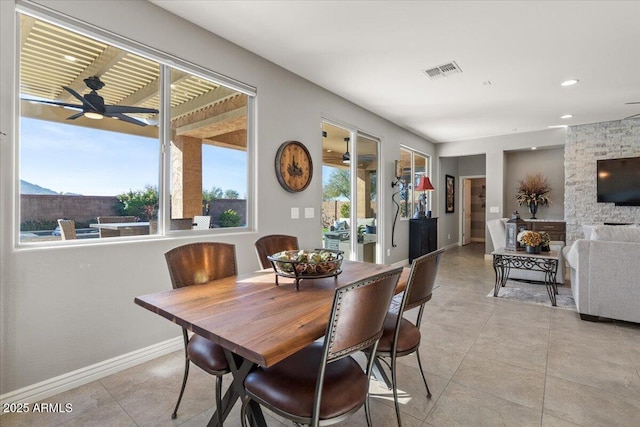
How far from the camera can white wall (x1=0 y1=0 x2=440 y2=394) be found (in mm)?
1851

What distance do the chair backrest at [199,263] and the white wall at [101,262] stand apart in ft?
2.29

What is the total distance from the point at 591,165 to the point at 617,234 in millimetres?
3772

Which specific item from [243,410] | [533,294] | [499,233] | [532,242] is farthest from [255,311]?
[499,233]

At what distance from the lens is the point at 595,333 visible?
288 cm

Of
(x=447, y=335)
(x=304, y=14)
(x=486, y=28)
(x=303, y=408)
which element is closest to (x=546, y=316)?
(x=447, y=335)

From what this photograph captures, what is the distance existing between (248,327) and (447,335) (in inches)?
90.2

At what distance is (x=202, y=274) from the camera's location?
201 centimetres

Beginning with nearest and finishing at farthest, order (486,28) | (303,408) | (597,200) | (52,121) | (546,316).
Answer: (303,408)
(52,121)
(486,28)
(546,316)
(597,200)

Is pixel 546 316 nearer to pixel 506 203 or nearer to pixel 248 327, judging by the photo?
pixel 248 327

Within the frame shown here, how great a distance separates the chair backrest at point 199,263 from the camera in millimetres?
1866

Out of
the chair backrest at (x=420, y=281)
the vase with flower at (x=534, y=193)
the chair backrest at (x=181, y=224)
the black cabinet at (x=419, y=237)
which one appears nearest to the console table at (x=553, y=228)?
the vase with flower at (x=534, y=193)

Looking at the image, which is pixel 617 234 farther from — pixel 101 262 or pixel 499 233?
pixel 101 262

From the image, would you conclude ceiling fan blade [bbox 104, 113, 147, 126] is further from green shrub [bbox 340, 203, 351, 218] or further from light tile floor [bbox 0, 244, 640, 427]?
green shrub [bbox 340, 203, 351, 218]

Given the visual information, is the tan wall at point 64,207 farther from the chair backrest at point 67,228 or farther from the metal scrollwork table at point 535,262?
the metal scrollwork table at point 535,262
